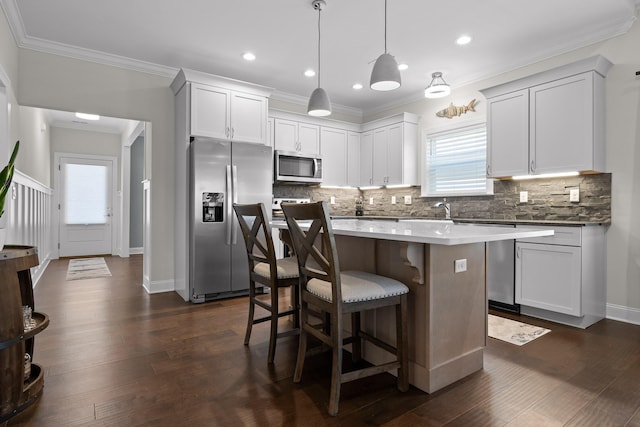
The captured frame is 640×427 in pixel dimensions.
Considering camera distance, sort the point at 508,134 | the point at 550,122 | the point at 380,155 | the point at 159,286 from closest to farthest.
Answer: the point at 550,122 < the point at 508,134 < the point at 159,286 < the point at 380,155

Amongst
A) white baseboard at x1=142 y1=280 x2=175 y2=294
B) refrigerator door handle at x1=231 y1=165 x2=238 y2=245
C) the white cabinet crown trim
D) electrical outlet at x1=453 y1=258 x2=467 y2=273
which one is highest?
the white cabinet crown trim

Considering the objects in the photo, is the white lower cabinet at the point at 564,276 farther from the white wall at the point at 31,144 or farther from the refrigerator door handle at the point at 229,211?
the white wall at the point at 31,144

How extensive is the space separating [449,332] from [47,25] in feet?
14.2

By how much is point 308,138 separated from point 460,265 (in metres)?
3.81

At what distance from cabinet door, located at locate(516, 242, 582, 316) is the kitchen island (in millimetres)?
1353

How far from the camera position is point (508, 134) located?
380 cm

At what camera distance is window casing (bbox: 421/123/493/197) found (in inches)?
179

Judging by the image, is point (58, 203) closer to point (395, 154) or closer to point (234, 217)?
point (234, 217)

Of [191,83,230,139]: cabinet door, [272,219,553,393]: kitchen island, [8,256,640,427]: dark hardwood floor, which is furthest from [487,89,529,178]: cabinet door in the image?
[191,83,230,139]: cabinet door

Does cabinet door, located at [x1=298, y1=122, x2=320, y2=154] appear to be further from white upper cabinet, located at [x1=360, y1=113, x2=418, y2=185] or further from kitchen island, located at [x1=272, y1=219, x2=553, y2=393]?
kitchen island, located at [x1=272, y1=219, x2=553, y2=393]

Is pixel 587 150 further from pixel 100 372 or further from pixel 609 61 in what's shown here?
pixel 100 372

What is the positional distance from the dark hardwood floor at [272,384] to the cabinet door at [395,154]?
2.89m

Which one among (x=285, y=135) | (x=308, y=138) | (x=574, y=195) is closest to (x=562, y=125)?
(x=574, y=195)

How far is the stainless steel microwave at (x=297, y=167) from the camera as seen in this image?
4.99 m
